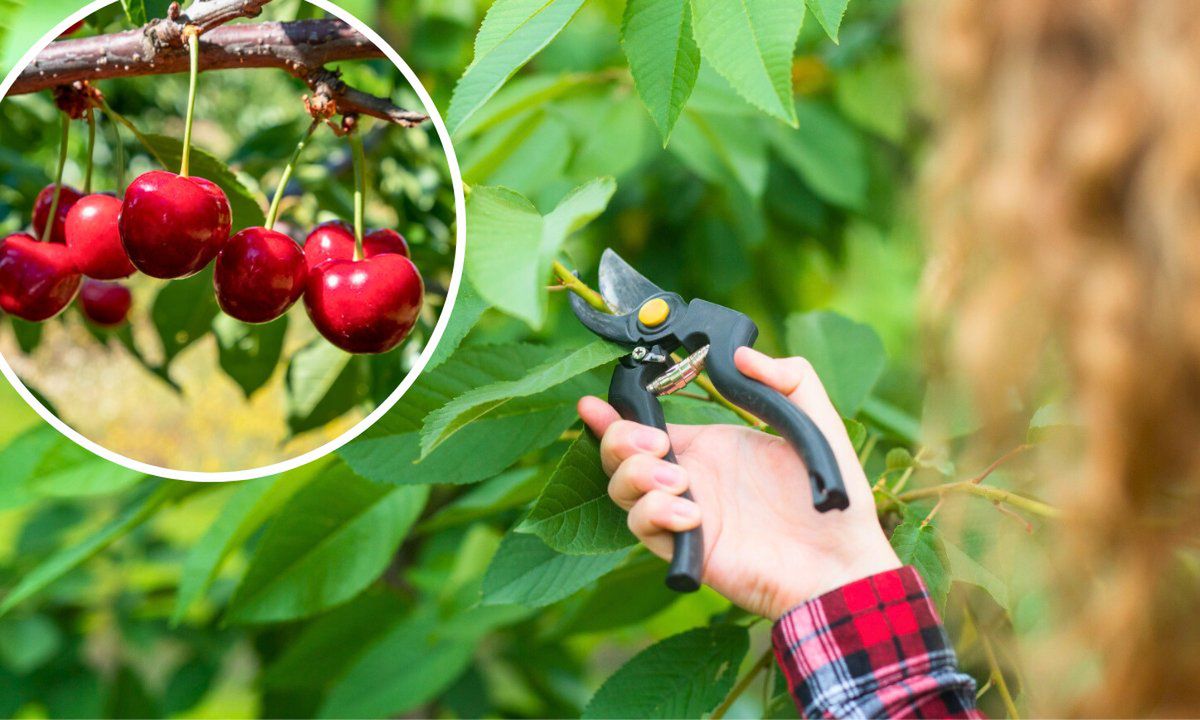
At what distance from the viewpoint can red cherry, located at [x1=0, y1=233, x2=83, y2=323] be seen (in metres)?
0.79

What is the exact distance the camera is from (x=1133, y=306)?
0.58 m

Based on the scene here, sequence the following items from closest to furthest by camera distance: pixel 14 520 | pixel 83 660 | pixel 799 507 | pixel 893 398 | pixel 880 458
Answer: pixel 799 507
pixel 880 458
pixel 83 660
pixel 893 398
pixel 14 520

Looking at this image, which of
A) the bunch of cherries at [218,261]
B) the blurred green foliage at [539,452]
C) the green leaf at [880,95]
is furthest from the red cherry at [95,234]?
the green leaf at [880,95]

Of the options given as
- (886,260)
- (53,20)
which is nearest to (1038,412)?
(53,20)

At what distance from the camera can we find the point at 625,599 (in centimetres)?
105

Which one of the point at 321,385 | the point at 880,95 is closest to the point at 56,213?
the point at 321,385

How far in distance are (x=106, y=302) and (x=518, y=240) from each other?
0.62 m

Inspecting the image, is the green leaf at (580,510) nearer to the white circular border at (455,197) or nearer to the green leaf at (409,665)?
the white circular border at (455,197)

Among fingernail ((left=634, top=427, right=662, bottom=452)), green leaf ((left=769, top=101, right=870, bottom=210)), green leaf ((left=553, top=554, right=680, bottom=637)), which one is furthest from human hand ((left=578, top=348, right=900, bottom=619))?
green leaf ((left=769, top=101, right=870, bottom=210))

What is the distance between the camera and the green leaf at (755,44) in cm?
61

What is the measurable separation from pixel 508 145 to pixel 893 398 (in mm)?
1128

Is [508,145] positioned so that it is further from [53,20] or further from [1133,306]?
[1133,306]

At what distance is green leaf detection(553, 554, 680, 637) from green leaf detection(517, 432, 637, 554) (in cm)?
32

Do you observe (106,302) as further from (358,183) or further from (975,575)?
(975,575)
